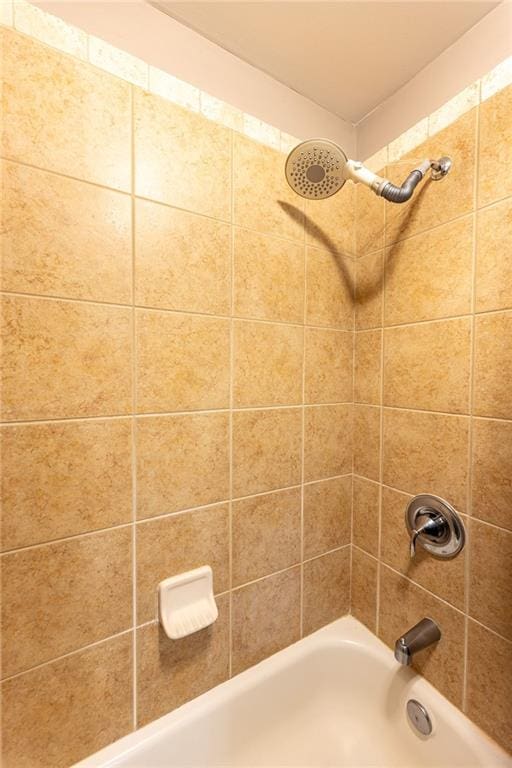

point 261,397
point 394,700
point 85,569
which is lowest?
point 394,700

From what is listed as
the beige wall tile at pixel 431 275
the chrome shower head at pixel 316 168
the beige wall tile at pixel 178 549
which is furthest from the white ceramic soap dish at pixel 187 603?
the chrome shower head at pixel 316 168

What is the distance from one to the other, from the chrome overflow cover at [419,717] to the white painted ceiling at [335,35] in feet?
5.52

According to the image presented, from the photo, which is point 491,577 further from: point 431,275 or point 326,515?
point 431,275

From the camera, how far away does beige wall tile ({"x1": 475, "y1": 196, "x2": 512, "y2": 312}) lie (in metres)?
0.69

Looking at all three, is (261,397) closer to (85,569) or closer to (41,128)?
(85,569)

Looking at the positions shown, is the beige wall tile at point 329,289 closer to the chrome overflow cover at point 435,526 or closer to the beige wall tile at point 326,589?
the chrome overflow cover at point 435,526

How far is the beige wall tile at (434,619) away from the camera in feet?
2.55

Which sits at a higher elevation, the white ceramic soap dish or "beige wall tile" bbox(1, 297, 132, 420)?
"beige wall tile" bbox(1, 297, 132, 420)

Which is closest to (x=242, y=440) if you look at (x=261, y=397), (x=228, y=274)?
(x=261, y=397)

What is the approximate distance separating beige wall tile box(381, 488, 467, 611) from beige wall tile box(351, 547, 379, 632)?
77 millimetres

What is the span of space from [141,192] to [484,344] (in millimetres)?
848

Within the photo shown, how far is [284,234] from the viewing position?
90 centimetres

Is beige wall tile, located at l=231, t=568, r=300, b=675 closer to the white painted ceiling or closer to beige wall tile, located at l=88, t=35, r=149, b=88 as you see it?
beige wall tile, located at l=88, t=35, r=149, b=88

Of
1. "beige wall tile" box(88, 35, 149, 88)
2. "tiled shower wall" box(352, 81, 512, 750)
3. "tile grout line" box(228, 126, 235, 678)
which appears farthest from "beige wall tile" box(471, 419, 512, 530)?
"beige wall tile" box(88, 35, 149, 88)
